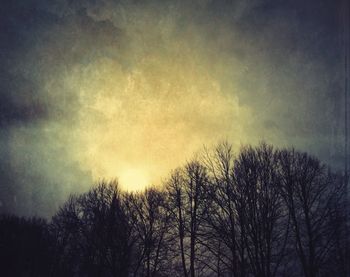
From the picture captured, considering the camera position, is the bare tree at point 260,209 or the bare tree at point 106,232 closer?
the bare tree at point 260,209

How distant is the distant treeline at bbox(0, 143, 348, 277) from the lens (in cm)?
1595

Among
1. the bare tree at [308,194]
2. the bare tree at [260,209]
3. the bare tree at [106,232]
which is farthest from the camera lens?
the bare tree at [106,232]

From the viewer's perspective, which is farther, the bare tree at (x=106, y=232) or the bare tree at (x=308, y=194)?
the bare tree at (x=106, y=232)

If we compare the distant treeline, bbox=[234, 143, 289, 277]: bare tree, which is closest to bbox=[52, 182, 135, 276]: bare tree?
the distant treeline

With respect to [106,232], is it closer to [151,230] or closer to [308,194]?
[151,230]

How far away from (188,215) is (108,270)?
1200cm

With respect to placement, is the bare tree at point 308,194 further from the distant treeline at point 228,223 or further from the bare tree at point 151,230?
the bare tree at point 151,230

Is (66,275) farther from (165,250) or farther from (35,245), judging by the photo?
(165,250)

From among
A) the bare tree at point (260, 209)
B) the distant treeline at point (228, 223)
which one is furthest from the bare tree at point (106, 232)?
the bare tree at point (260, 209)

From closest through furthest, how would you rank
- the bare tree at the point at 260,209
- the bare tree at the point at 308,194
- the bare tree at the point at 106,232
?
the bare tree at the point at 260,209, the bare tree at the point at 308,194, the bare tree at the point at 106,232

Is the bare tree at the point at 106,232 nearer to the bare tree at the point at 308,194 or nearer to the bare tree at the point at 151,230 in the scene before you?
the bare tree at the point at 151,230

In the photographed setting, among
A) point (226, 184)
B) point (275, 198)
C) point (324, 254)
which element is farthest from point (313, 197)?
point (226, 184)

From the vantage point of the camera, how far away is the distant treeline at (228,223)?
1595 centimetres

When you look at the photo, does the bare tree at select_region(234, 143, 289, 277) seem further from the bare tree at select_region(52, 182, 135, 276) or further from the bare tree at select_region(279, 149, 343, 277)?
the bare tree at select_region(52, 182, 135, 276)
